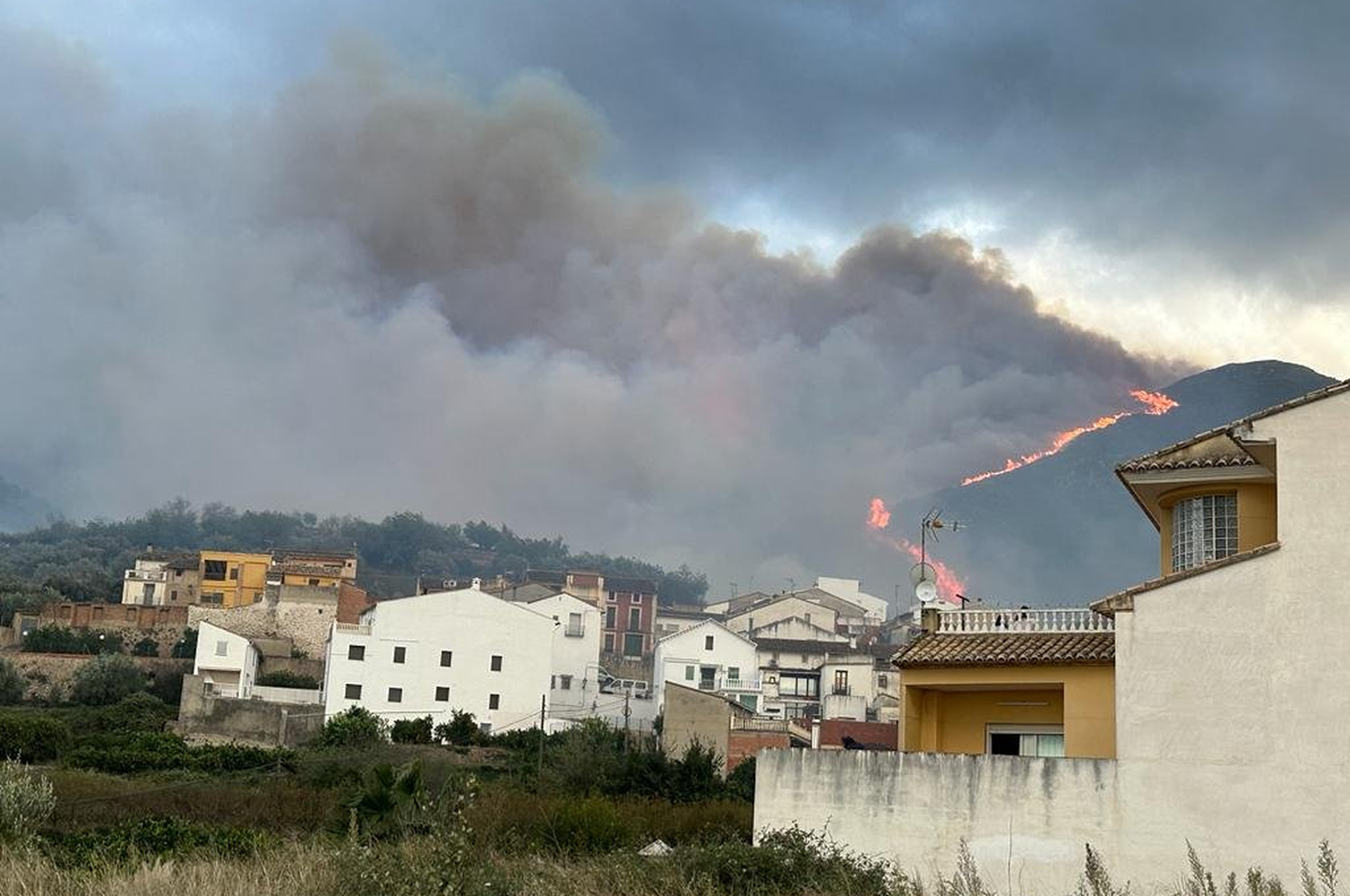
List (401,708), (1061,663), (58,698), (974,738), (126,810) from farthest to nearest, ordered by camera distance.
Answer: (58,698)
(401,708)
(126,810)
(974,738)
(1061,663)

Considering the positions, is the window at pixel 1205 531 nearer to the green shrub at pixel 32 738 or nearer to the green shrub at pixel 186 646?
the green shrub at pixel 32 738

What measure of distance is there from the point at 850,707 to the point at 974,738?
36.5m

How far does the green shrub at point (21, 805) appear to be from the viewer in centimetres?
2502

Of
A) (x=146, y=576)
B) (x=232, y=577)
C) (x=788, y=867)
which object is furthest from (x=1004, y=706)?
(x=146, y=576)

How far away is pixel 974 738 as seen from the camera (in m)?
26.5

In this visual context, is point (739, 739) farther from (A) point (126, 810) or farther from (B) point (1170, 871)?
(B) point (1170, 871)

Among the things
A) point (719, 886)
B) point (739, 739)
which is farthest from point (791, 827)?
point (739, 739)

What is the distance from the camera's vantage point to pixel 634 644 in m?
118

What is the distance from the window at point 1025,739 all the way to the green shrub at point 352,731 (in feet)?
98.1

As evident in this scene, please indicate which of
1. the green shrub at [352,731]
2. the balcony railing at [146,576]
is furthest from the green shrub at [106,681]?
the balcony railing at [146,576]

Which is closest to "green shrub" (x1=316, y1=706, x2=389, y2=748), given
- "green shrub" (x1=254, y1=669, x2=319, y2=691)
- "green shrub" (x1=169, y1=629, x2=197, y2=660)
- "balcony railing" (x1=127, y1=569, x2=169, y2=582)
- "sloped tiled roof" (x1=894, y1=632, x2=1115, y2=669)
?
"green shrub" (x1=254, y1=669, x2=319, y2=691)

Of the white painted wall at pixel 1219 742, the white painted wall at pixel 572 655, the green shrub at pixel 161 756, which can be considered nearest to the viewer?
the white painted wall at pixel 1219 742

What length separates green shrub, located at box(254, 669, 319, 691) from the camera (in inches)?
2623

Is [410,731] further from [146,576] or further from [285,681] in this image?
[146,576]
